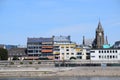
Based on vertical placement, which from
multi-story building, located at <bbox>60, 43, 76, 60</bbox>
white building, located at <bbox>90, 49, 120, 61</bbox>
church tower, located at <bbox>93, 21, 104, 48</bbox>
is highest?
church tower, located at <bbox>93, 21, 104, 48</bbox>

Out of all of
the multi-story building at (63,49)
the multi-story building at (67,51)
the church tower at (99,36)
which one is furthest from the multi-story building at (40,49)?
the church tower at (99,36)

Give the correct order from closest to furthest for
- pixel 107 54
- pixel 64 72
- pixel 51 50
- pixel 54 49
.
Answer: pixel 64 72, pixel 107 54, pixel 51 50, pixel 54 49

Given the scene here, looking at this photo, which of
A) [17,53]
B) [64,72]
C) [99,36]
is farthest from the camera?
[99,36]

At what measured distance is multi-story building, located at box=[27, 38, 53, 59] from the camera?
436ft

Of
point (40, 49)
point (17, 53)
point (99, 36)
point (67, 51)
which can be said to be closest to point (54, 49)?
point (67, 51)

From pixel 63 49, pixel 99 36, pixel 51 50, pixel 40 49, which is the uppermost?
pixel 99 36

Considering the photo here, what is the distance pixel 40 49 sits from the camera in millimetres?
134000

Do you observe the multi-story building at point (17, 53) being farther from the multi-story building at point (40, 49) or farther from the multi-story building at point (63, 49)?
the multi-story building at point (63, 49)

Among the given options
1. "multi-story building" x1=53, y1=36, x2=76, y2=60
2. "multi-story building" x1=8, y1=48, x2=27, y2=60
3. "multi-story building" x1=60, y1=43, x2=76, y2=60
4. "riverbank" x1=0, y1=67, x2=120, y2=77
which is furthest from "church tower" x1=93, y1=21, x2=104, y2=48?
"riverbank" x1=0, y1=67, x2=120, y2=77

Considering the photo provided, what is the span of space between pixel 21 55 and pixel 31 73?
6913cm

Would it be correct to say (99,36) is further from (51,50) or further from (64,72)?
(64,72)

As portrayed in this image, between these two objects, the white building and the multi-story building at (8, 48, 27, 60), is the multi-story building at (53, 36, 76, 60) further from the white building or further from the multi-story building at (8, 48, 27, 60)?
the white building

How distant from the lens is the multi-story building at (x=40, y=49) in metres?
133

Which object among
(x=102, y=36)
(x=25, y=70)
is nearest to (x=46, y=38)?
(x=102, y=36)
